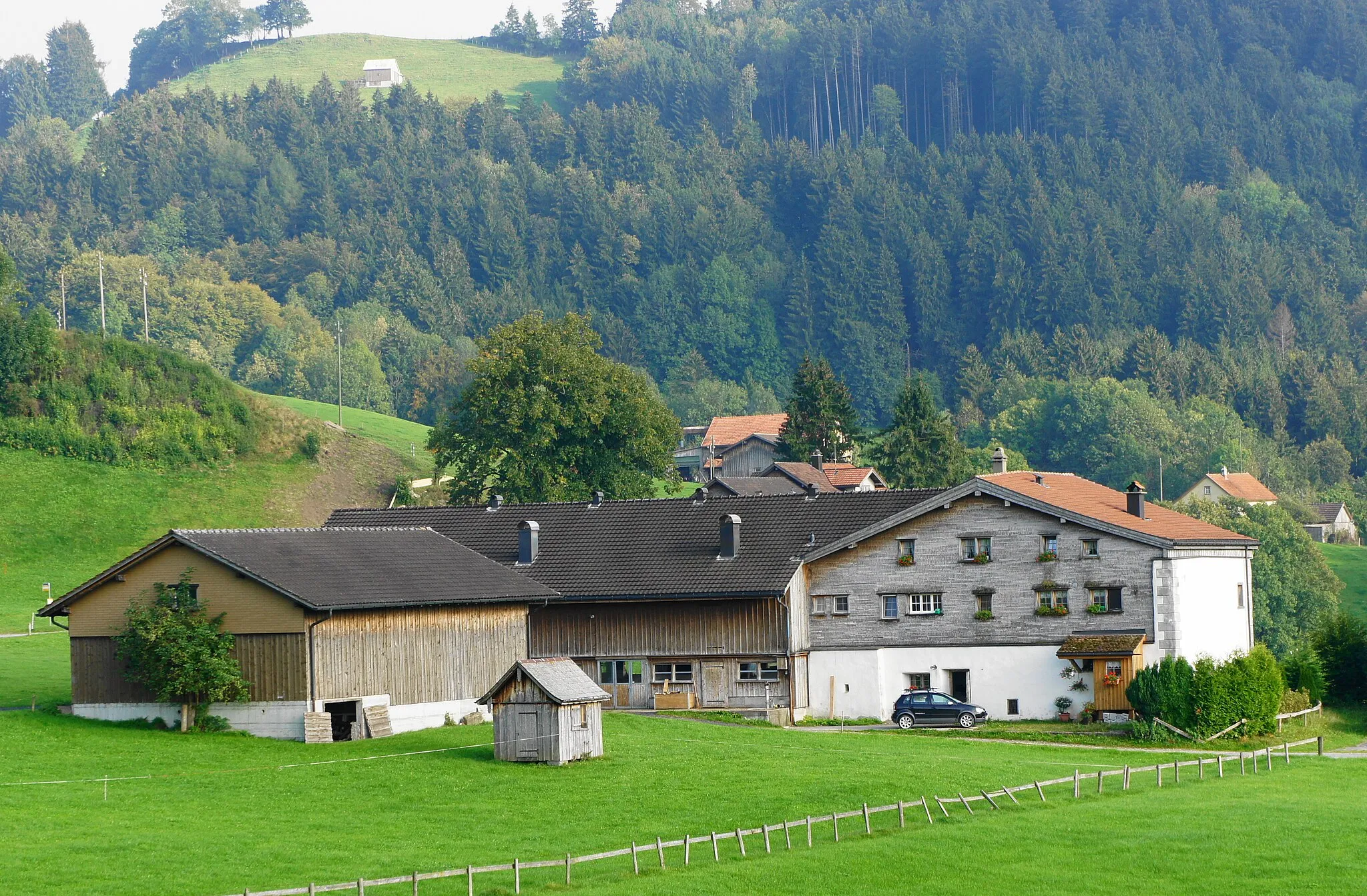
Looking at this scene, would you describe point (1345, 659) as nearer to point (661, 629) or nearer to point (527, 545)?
point (661, 629)

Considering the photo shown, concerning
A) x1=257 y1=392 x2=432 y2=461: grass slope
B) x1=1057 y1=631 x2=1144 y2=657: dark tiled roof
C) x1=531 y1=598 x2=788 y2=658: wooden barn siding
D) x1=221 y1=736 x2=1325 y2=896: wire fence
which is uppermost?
x1=257 y1=392 x2=432 y2=461: grass slope

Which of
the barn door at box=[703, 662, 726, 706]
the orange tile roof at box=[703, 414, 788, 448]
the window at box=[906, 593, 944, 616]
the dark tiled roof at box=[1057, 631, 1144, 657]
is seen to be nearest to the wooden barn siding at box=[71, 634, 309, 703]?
the barn door at box=[703, 662, 726, 706]

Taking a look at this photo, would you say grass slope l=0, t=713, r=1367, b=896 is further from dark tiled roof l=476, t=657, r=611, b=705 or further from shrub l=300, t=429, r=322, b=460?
shrub l=300, t=429, r=322, b=460

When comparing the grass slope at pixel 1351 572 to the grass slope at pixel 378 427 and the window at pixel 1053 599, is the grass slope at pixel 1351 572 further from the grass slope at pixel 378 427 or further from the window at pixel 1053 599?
the grass slope at pixel 378 427

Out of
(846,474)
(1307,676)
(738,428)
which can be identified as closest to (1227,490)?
(738,428)

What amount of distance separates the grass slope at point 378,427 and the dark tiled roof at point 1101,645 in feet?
242

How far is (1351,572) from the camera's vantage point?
426 feet

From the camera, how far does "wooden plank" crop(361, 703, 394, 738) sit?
52.0 m

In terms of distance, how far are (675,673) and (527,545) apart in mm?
7111

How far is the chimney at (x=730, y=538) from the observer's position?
63719mm

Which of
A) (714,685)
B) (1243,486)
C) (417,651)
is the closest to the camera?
(417,651)

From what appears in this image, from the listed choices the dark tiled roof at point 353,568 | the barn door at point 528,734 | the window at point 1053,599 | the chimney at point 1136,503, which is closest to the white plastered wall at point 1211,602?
the chimney at point 1136,503

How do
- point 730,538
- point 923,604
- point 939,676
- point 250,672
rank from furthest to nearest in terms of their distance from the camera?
point 730,538, point 923,604, point 939,676, point 250,672

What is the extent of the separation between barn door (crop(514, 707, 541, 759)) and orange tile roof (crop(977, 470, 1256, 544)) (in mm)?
21817
